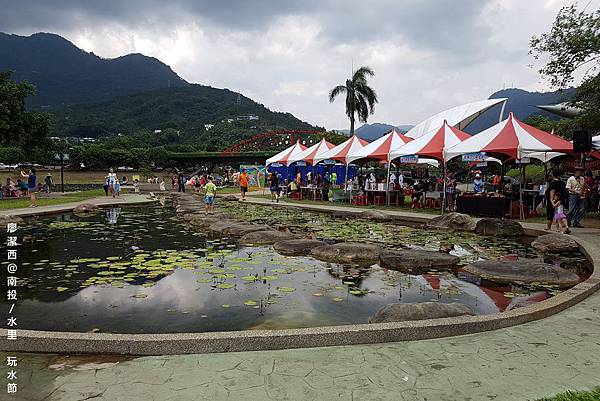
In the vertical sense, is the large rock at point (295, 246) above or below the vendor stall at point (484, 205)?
below

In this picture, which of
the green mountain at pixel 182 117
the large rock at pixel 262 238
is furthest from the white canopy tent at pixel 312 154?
the green mountain at pixel 182 117

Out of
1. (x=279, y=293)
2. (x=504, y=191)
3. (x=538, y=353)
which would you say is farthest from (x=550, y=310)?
(x=504, y=191)

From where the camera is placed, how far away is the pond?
4648 mm

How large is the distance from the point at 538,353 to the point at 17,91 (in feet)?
88.9

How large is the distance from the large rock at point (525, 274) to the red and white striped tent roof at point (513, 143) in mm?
7523

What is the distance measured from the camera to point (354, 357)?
337 centimetres

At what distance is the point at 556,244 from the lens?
834 cm

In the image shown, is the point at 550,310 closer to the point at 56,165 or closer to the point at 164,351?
the point at 164,351

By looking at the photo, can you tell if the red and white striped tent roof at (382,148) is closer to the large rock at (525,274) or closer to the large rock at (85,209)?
the large rock at (85,209)

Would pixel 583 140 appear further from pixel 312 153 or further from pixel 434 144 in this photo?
pixel 312 153

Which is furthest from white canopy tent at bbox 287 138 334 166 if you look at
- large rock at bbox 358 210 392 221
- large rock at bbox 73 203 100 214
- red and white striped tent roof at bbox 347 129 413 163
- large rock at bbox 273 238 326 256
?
large rock at bbox 273 238 326 256

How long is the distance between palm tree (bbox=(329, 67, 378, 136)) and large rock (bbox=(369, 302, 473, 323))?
3464 centimetres

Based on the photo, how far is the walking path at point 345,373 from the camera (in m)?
2.81

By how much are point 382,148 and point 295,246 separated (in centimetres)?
1061
